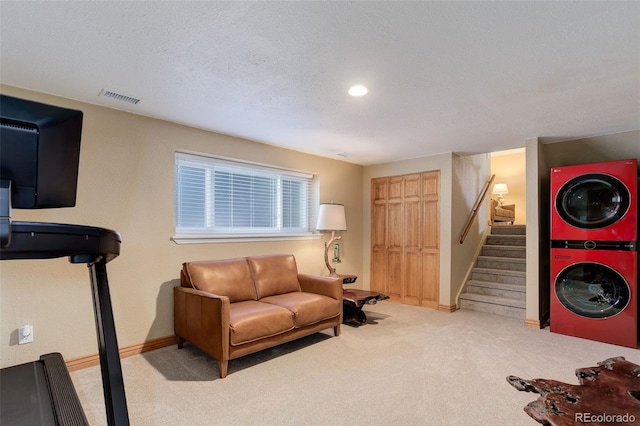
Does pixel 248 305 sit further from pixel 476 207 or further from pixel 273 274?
pixel 476 207

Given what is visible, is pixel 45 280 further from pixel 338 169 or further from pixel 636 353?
pixel 636 353

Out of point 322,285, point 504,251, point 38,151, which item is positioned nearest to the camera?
point 38,151

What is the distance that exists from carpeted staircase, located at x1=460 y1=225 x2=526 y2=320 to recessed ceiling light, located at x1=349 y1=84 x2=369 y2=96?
348 cm

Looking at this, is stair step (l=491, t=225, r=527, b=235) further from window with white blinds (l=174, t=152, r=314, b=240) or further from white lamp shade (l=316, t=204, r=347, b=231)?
window with white blinds (l=174, t=152, r=314, b=240)

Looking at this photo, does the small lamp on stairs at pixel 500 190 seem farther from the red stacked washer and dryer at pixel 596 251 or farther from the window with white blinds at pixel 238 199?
the window with white blinds at pixel 238 199

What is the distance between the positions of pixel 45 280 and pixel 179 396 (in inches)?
56.5

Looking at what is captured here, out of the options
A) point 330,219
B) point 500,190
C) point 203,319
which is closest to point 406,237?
point 330,219

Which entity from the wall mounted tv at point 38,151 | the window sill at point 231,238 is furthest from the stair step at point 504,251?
the wall mounted tv at point 38,151

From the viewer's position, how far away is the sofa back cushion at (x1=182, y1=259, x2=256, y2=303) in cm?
306

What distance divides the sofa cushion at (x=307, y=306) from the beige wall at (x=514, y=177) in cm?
519

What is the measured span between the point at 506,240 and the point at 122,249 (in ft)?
18.3

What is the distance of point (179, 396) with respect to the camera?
7.24ft

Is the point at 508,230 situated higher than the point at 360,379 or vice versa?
the point at 508,230

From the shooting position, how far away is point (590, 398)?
2180mm
